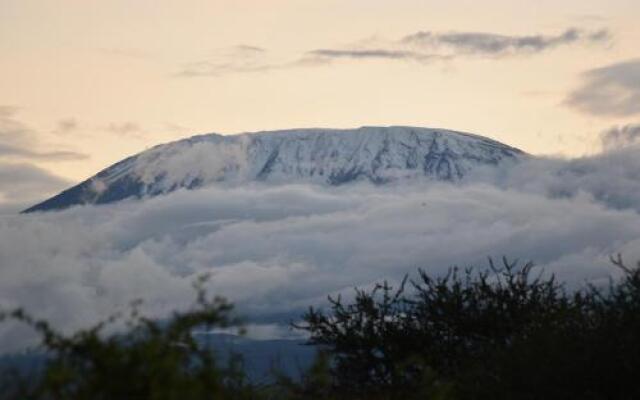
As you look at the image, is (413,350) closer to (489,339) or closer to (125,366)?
(489,339)

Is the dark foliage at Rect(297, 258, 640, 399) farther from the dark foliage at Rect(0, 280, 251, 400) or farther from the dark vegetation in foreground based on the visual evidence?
the dark foliage at Rect(0, 280, 251, 400)

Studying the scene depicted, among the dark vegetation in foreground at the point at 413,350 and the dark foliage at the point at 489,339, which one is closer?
the dark vegetation in foreground at the point at 413,350

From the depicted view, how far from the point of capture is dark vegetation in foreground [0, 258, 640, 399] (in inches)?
467

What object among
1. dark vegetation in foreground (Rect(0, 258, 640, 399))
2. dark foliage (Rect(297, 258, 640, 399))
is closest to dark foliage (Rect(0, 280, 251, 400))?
dark vegetation in foreground (Rect(0, 258, 640, 399))

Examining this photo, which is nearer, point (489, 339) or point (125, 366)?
A: point (125, 366)

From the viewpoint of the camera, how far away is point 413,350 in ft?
110

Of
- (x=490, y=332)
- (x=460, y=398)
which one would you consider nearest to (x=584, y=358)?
(x=460, y=398)

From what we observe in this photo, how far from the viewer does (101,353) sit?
1200 centimetres

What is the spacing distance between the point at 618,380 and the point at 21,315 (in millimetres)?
10452

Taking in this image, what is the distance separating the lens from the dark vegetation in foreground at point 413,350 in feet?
38.9

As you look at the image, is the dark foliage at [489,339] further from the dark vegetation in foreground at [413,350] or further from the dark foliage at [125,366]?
the dark foliage at [125,366]

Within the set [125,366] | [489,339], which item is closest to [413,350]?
[489,339]

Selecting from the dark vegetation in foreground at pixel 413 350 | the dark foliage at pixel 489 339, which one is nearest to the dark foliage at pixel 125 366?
the dark vegetation in foreground at pixel 413 350

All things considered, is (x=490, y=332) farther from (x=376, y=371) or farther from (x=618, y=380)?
(x=618, y=380)
